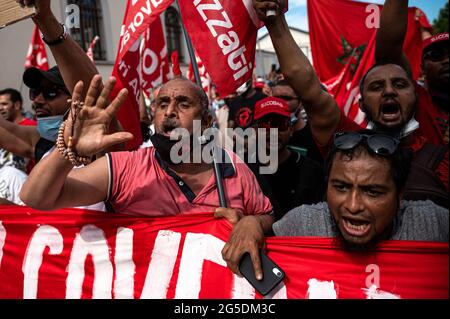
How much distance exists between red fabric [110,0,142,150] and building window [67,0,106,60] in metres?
9.19

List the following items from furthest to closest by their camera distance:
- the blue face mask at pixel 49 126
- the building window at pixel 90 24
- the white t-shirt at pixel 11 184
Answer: the building window at pixel 90 24 → the white t-shirt at pixel 11 184 → the blue face mask at pixel 49 126

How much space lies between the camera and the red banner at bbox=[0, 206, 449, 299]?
1.75 meters

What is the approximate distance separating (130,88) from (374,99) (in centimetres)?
167

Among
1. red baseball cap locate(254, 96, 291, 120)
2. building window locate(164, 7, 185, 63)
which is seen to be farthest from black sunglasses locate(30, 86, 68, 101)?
building window locate(164, 7, 185, 63)

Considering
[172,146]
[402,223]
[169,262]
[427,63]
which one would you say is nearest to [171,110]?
[172,146]

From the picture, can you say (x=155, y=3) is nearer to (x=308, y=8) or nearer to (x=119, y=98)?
(x=119, y=98)

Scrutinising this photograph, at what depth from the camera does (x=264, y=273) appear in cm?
185

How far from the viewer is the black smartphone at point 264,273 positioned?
1.83m

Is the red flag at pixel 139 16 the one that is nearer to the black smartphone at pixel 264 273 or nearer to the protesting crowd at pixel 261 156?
the protesting crowd at pixel 261 156

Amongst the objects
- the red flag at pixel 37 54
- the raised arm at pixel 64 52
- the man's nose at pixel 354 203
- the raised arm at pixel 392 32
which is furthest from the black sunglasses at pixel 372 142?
the red flag at pixel 37 54

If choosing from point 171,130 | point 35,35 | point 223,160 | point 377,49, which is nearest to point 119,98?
point 171,130

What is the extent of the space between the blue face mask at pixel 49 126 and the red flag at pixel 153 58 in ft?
6.98

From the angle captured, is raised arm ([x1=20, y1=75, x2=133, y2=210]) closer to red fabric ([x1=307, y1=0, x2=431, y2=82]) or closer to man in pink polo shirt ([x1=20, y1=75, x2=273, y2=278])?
man in pink polo shirt ([x1=20, y1=75, x2=273, y2=278])

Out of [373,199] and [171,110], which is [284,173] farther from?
[373,199]
